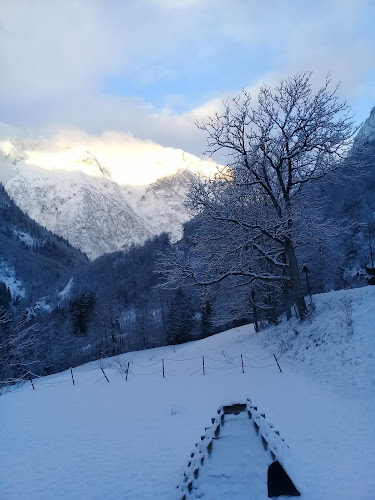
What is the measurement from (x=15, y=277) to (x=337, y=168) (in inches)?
5878

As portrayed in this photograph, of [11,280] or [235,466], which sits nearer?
[235,466]

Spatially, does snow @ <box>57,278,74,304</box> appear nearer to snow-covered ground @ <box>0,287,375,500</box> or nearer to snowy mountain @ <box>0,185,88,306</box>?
snowy mountain @ <box>0,185,88,306</box>

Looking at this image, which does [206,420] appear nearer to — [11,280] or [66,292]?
[66,292]

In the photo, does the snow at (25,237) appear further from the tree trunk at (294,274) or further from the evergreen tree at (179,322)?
the tree trunk at (294,274)

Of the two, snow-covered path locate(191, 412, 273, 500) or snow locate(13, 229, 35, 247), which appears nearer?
snow-covered path locate(191, 412, 273, 500)

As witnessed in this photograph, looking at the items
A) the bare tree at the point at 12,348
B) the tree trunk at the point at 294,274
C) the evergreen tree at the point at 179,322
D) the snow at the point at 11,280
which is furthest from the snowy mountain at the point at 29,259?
the tree trunk at the point at 294,274

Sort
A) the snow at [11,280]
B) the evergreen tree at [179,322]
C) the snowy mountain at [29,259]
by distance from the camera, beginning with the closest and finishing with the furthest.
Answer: the evergreen tree at [179,322], the snow at [11,280], the snowy mountain at [29,259]

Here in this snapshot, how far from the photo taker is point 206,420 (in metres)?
11.4

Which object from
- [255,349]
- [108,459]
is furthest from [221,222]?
[108,459]

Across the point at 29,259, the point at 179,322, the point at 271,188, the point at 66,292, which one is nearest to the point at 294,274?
the point at 271,188

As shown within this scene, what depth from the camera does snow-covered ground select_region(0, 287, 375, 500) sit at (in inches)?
285

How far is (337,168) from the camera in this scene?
17.3 meters

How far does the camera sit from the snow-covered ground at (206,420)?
7250 mm

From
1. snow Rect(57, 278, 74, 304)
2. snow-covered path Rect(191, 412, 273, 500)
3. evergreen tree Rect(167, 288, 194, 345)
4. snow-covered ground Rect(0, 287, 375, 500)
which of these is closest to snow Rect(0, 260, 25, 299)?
snow Rect(57, 278, 74, 304)
